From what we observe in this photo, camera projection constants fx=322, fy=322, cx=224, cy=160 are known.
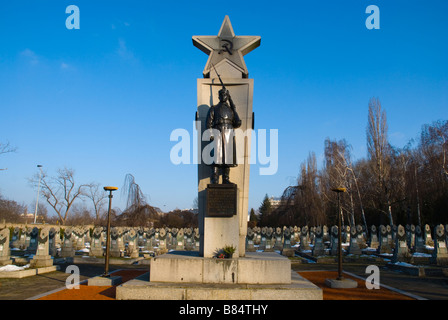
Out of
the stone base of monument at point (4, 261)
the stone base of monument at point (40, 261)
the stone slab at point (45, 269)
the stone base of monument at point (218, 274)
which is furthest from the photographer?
the stone base of monument at point (4, 261)

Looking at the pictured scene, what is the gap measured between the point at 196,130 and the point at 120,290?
4.73 meters

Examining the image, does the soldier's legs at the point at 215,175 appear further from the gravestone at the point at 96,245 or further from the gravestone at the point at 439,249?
the gravestone at the point at 439,249

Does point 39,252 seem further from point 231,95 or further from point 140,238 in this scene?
point 140,238

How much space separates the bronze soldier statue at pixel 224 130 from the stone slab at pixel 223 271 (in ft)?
7.28

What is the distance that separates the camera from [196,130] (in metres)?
9.61

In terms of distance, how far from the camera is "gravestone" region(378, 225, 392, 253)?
21250 millimetres

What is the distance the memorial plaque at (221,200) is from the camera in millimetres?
8359

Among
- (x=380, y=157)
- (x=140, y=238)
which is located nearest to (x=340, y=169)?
(x=380, y=157)

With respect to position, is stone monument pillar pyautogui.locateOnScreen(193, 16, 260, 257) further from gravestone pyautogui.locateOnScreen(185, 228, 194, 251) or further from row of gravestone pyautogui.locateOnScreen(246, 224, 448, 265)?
gravestone pyautogui.locateOnScreen(185, 228, 194, 251)

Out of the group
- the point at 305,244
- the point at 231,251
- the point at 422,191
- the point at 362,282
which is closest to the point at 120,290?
the point at 231,251

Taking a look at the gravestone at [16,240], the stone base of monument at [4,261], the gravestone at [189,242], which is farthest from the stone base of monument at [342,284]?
the gravestone at [16,240]

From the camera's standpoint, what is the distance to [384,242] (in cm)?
2231

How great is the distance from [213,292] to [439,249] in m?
15.8
